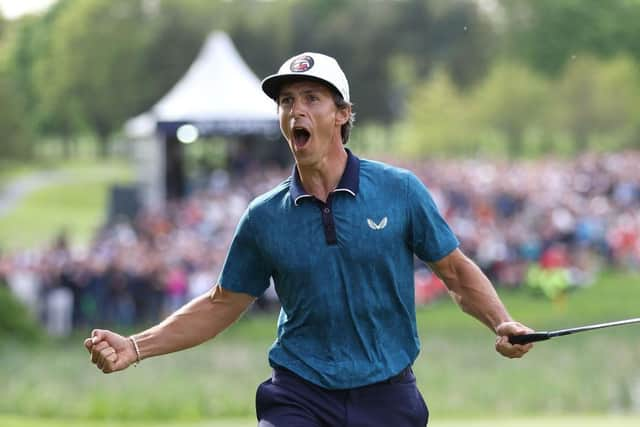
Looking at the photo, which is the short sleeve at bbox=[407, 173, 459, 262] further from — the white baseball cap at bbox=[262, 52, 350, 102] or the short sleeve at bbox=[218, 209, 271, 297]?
the short sleeve at bbox=[218, 209, 271, 297]

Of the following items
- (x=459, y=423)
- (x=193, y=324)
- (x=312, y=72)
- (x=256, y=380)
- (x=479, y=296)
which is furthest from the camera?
(x=256, y=380)

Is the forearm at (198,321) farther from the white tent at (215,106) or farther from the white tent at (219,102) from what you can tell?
the white tent at (219,102)

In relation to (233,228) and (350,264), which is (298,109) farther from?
(233,228)

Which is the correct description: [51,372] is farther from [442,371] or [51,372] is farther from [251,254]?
[251,254]

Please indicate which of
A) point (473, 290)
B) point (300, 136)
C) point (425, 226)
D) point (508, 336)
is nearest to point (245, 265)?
point (300, 136)

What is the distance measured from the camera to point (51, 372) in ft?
61.9

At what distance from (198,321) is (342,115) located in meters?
0.96

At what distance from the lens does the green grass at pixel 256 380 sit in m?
16.1

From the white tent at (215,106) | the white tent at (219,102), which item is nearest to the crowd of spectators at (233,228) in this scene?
the white tent at (215,106)

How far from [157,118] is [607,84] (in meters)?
35.5

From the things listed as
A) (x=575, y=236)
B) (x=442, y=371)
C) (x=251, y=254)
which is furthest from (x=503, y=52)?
(x=251, y=254)

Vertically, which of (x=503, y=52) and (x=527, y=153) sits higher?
(x=503, y=52)

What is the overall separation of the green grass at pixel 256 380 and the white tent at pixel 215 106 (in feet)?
17.4

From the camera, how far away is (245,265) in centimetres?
525
